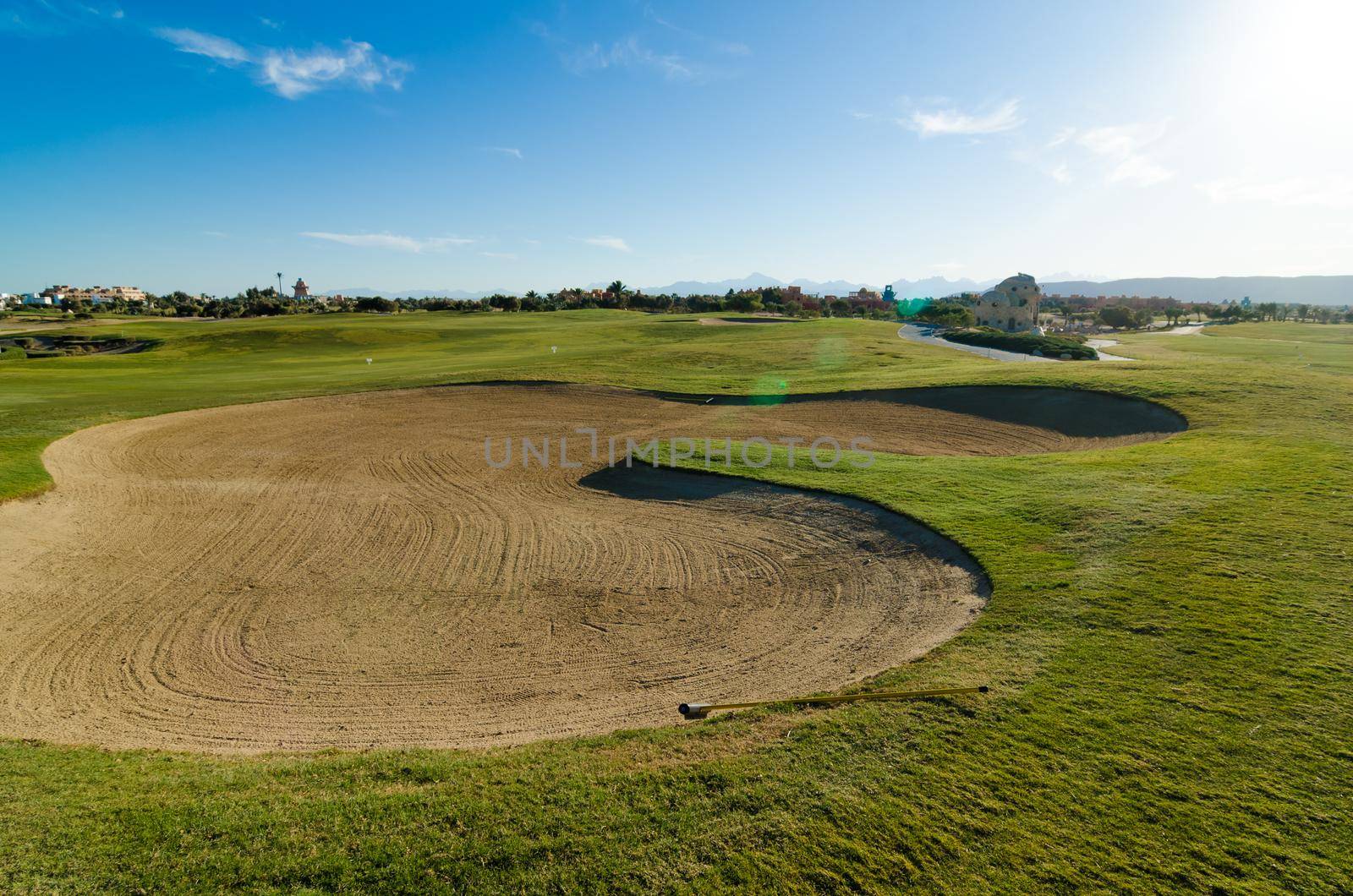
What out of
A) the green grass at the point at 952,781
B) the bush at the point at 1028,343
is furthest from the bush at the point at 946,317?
the green grass at the point at 952,781

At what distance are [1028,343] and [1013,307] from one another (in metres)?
44.4

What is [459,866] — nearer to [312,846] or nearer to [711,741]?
[312,846]

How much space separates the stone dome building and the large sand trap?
72155 millimetres

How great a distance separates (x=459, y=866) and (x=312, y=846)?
134 centimetres

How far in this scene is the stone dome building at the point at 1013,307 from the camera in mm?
84812

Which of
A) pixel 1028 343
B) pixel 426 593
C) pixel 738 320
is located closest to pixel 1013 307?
pixel 738 320

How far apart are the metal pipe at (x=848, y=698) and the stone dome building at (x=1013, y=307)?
8866cm

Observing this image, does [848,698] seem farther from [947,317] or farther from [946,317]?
[946,317]

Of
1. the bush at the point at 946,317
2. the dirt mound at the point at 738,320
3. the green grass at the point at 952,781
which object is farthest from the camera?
the bush at the point at 946,317

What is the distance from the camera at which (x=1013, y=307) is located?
8500 cm

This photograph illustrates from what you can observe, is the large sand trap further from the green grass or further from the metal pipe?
the green grass

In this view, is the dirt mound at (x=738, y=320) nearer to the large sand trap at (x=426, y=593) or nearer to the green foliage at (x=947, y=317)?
the green foliage at (x=947, y=317)

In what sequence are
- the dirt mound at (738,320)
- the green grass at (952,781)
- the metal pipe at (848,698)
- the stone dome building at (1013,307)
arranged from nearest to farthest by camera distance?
the green grass at (952,781) → the metal pipe at (848,698) → the dirt mound at (738,320) → the stone dome building at (1013,307)

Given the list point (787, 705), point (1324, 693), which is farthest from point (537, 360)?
point (1324, 693)
